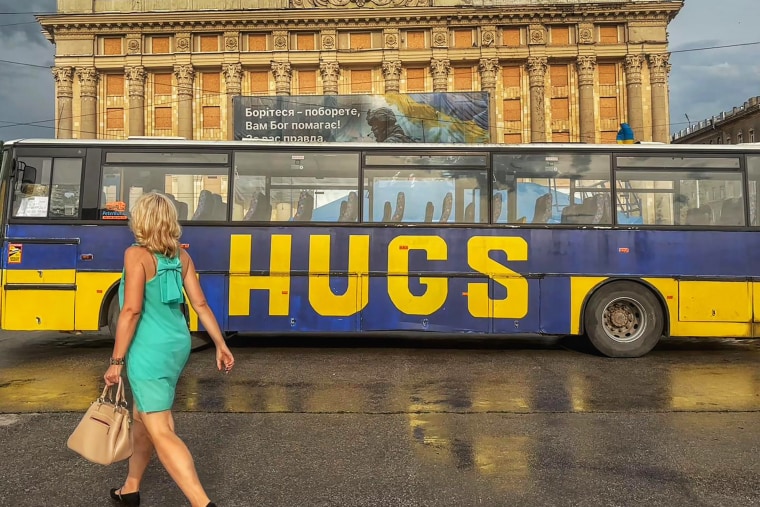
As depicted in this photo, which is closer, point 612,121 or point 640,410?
point 640,410

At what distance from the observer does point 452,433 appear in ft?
16.1

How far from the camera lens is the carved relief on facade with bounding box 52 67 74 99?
40469 millimetres

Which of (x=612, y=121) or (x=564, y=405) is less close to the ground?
(x=612, y=121)

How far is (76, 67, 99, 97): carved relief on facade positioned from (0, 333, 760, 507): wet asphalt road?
3709 cm

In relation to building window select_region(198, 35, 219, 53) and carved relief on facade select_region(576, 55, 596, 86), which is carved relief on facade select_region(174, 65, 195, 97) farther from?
carved relief on facade select_region(576, 55, 596, 86)

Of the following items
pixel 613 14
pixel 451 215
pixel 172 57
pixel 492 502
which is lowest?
pixel 492 502

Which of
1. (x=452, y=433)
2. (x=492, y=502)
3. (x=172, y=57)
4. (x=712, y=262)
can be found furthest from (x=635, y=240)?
(x=172, y=57)

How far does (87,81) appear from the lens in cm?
4050

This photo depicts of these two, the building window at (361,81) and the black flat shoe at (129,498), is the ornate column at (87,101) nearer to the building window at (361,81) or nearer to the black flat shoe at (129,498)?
the building window at (361,81)

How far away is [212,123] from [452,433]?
Result: 39574 millimetres

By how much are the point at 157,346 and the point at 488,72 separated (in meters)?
40.1

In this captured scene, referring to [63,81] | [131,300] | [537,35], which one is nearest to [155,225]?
[131,300]

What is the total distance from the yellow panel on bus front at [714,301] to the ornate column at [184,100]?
37.1 metres

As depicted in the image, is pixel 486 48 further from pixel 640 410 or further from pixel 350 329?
pixel 640 410
